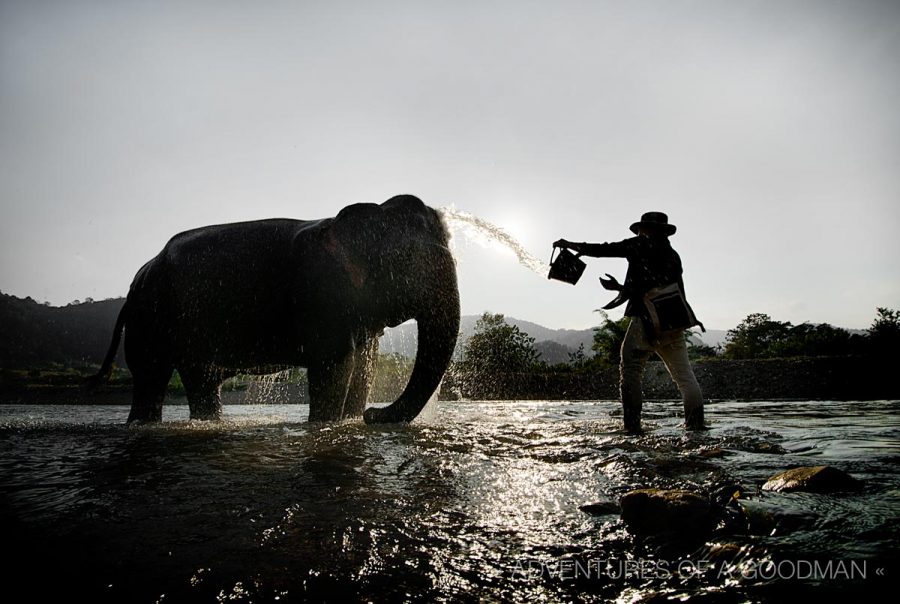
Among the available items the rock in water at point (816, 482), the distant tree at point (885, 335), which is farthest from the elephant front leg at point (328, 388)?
the distant tree at point (885, 335)

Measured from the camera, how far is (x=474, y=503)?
2182 mm

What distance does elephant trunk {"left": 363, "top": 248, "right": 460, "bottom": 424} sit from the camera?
18.6ft

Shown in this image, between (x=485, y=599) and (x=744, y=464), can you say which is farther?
(x=744, y=464)

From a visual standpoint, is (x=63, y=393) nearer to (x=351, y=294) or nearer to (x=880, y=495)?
(x=351, y=294)

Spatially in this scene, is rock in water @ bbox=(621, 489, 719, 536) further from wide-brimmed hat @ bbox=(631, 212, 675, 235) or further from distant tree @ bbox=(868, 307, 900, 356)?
distant tree @ bbox=(868, 307, 900, 356)

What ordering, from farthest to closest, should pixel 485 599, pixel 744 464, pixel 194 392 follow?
pixel 194 392
pixel 744 464
pixel 485 599

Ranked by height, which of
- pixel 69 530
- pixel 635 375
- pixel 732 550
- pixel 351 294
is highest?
pixel 351 294

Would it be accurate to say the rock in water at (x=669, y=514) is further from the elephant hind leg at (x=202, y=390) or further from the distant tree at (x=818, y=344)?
the distant tree at (x=818, y=344)

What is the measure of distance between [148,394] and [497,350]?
20379mm

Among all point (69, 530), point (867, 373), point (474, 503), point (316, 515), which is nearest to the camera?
point (69, 530)

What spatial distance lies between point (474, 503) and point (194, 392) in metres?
6.73

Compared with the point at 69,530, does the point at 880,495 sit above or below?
above

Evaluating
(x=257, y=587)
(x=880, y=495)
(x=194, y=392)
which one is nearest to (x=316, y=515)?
(x=257, y=587)

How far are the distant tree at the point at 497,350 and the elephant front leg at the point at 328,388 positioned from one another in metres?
19.2
